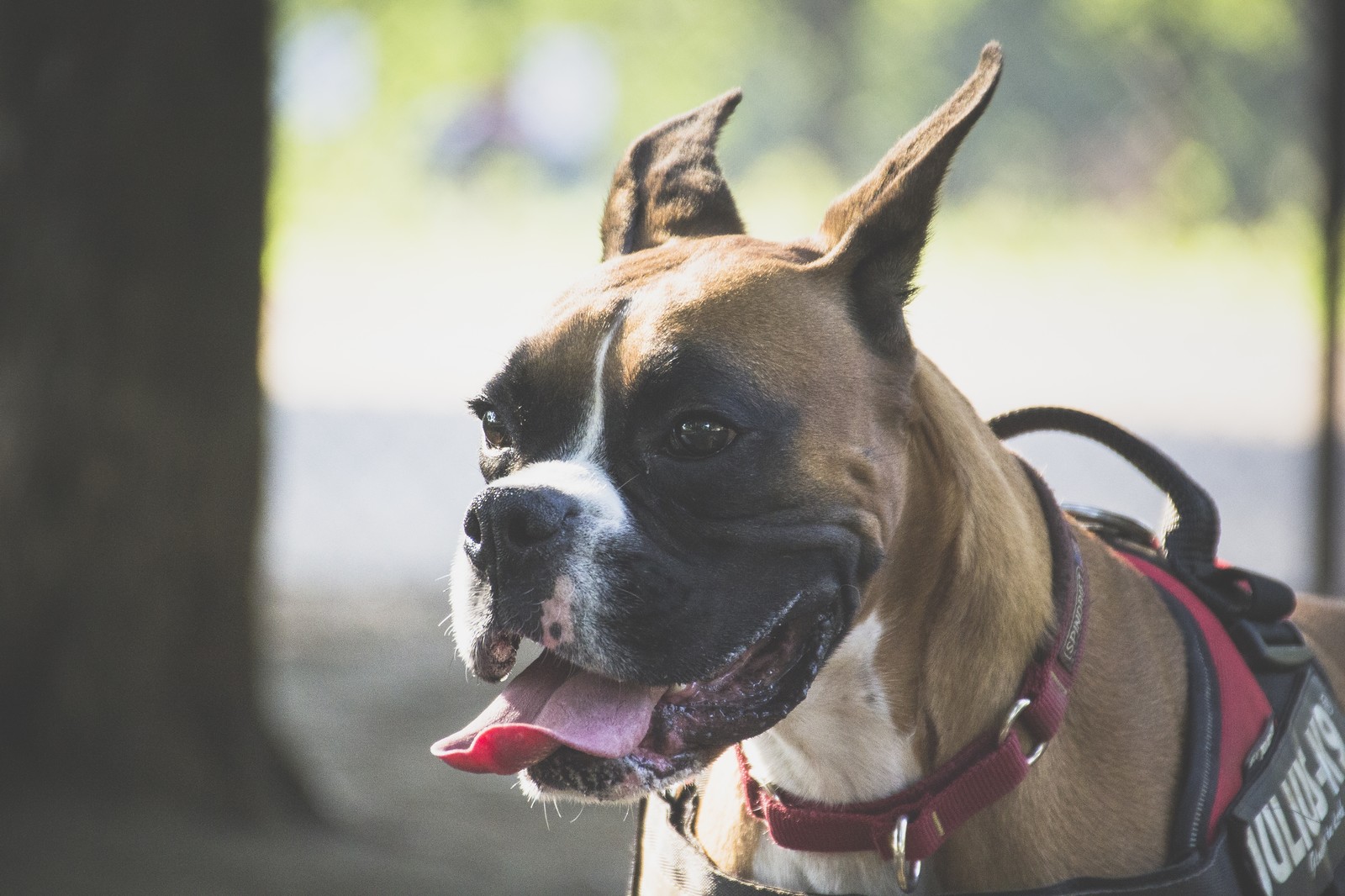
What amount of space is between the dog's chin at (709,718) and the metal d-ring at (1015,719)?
0.30m

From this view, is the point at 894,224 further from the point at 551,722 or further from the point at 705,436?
the point at 551,722

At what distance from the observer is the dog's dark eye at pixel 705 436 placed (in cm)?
224

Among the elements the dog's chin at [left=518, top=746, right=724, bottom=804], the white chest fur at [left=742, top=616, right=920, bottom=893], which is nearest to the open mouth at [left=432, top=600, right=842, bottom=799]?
the dog's chin at [left=518, top=746, right=724, bottom=804]

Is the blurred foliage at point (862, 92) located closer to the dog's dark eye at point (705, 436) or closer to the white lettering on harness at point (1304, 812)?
the white lettering on harness at point (1304, 812)

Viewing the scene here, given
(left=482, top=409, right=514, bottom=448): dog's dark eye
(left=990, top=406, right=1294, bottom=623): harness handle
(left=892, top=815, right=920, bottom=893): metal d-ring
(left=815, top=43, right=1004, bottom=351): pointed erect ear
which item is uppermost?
(left=815, top=43, right=1004, bottom=351): pointed erect ear

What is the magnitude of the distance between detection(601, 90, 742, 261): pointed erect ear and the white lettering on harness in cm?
145

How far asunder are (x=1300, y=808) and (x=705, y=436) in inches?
47.3

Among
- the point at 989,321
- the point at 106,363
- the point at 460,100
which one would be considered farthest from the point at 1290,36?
the point at 106,363

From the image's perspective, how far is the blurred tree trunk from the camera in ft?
15.6

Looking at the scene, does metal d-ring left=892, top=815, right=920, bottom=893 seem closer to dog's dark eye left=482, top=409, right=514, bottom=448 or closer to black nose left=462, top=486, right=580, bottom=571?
black nose left=462, top=486, right=580, bottom=571

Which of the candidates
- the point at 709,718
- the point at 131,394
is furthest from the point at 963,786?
the point at 131,394

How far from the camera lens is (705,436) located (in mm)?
2240

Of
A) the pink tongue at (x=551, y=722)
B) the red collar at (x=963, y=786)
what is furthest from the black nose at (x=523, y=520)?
the red collar at (x=963, y=786)

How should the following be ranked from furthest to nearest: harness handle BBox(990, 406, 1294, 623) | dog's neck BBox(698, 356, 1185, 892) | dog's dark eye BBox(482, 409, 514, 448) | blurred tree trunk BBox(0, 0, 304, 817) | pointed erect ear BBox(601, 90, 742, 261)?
blurred tree trunk BBox(0, 0, 304, 817) < pointed erect ear BBox(601, 90, 742, 261) < harness handle BBox(990, 406, 1294, 623) < dog's dark eye BBox(482, 409, 514, 448) < dog's neck BBox(698, 356, 1185, 892)
